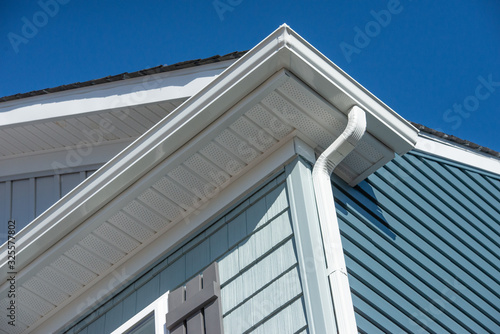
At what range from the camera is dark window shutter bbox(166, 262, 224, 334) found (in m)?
4.14

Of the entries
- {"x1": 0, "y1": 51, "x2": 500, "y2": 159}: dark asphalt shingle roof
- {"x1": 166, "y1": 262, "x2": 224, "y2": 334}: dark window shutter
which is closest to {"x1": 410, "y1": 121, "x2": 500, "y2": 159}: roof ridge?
{"x1": 0, "y1": 51, "x2": 500, "y2": 159}: dark asphalt shingle roof

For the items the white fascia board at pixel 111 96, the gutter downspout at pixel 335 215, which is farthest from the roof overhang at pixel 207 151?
the white fascia board at pixel 111 96

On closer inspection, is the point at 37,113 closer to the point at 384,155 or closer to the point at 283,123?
the point at 283,123

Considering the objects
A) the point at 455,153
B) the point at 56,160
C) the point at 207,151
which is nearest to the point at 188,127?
the point at 207,151

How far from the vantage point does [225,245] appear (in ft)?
14.5

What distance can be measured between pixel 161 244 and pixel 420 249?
168cm

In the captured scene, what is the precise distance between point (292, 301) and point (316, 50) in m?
1.40

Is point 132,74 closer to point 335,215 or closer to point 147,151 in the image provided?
point 147,151

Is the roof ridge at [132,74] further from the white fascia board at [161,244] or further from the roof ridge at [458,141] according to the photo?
the roof ridge at [458,141]

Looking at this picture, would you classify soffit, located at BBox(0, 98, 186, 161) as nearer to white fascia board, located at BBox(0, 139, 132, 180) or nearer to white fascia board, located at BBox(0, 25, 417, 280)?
white fascia board, located at BBox(0, 139, 132, 180)

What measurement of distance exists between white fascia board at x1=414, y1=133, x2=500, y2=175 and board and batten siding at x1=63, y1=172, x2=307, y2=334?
219cm

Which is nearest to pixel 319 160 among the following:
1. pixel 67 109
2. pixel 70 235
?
pixel 70 235

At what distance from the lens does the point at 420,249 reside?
4875 millimetres

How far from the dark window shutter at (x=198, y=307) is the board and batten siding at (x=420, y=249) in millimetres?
768
